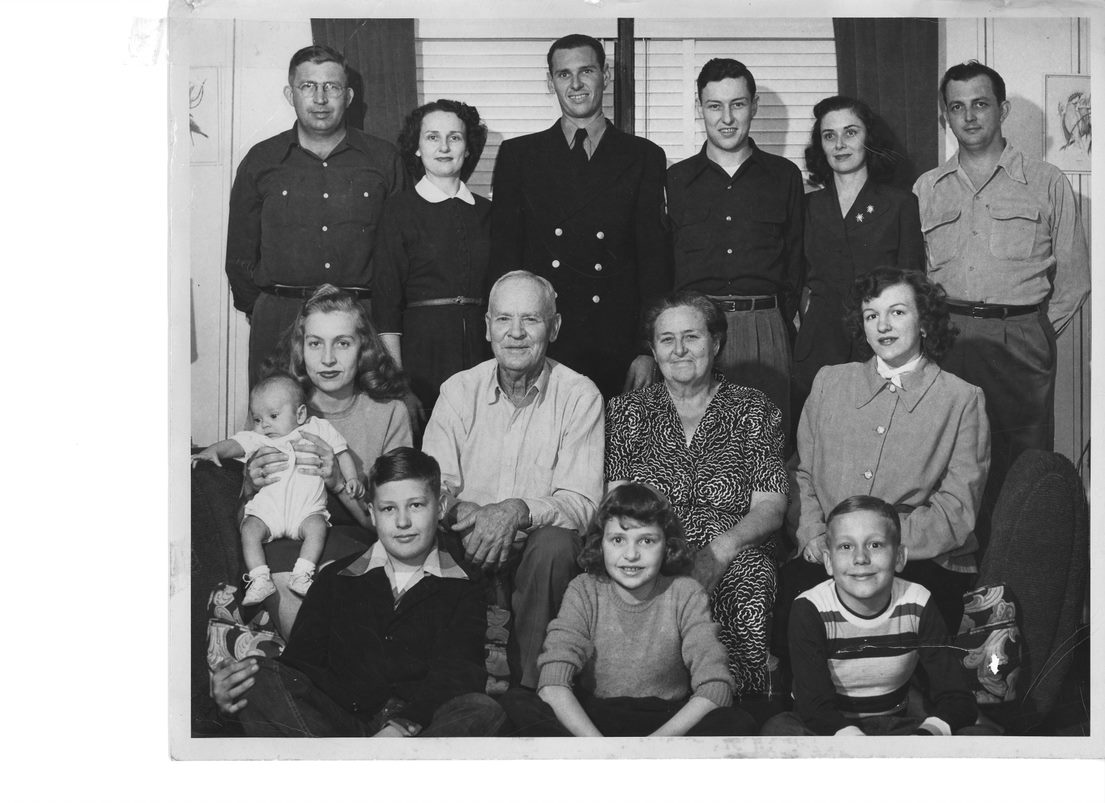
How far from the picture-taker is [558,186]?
434cm

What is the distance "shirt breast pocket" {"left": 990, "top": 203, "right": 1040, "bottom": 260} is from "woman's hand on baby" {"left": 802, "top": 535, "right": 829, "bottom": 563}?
3.26 ft

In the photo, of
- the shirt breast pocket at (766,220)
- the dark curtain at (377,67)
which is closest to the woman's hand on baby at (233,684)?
the dark curtain at (377,67)

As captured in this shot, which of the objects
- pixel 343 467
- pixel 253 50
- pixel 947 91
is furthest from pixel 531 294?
pixel 947 91

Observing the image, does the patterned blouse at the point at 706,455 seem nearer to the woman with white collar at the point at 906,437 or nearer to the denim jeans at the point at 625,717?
the woman with white collar at the point at 906,437

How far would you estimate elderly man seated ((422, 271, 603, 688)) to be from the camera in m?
4.02

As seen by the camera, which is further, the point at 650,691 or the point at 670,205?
the point at 670,205

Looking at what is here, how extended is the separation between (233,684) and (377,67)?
1.81 m

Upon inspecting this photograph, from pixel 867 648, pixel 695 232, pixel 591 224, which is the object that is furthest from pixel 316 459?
pixel 867 648

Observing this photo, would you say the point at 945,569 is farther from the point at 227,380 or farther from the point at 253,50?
the point at 253,50

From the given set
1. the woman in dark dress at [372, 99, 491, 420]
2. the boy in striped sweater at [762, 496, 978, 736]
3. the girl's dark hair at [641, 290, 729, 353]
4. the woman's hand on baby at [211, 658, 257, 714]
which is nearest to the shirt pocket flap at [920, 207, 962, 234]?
the girl's dark hair at [641, 290, 729, 353]

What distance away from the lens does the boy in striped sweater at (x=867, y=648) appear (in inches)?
156

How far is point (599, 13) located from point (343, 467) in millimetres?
1503

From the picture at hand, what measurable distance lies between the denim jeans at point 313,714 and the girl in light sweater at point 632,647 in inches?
3.6

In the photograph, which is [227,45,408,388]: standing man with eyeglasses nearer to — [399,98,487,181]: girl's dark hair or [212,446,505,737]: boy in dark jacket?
[399,98,487,181]: girl's dark hair
